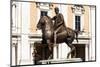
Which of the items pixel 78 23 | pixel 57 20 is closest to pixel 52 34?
pixel 57 20

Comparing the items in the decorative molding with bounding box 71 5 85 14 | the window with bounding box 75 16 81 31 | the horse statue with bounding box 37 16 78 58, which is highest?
the decorative molding with bounding box 71 5 85 14

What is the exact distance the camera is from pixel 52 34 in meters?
3.07

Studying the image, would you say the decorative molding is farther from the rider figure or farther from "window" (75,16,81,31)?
the rider figure

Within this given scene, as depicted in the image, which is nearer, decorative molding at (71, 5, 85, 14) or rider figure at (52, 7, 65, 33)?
rider figure at (52, 7, 65, 33)

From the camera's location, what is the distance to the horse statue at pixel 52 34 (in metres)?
3.03

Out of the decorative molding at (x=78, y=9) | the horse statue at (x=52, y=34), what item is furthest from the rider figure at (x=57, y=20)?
Result: the decorative molding at (x=78, y=9)

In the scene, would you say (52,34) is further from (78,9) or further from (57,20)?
(78,9)

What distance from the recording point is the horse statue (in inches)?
119

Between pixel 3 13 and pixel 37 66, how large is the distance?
750 millimetres

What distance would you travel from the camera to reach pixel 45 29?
3.04 meters

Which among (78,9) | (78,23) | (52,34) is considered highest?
(78,9)

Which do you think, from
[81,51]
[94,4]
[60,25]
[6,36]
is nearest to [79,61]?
[81,51]

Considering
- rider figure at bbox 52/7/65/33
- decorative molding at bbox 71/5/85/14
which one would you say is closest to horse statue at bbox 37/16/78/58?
rider figure at bbox 52/7/65/33

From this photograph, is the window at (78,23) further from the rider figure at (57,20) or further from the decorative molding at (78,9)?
the rider figure at (57,20)
